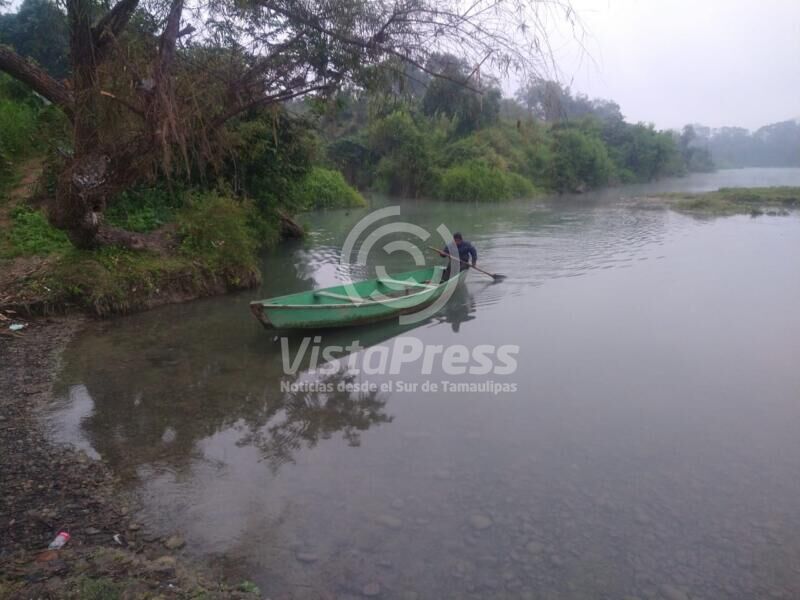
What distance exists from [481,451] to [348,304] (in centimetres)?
321

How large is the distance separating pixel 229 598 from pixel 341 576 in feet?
2.16

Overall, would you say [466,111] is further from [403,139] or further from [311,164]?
[403,139]

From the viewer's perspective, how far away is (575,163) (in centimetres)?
4241

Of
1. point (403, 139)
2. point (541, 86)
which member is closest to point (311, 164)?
point (541, 86)

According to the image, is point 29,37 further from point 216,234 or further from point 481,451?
point 481,451

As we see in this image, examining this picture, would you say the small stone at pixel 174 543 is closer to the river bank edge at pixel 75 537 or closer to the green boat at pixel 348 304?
the river bank edge at pixel 75 537

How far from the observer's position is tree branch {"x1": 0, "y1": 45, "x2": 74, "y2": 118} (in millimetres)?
6332

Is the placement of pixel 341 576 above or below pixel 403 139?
below

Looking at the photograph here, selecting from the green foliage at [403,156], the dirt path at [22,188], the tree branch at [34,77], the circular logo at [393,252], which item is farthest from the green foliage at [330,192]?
the tree branch at [34,77]

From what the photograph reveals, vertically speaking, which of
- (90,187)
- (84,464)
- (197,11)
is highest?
(197,11)

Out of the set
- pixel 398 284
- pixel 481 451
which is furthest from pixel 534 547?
pixel 398 284

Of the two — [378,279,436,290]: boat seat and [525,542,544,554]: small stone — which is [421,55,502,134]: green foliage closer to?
[378,279,436,290]: boat seat

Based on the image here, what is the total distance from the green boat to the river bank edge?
8.84ft

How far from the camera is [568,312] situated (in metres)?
9.40
